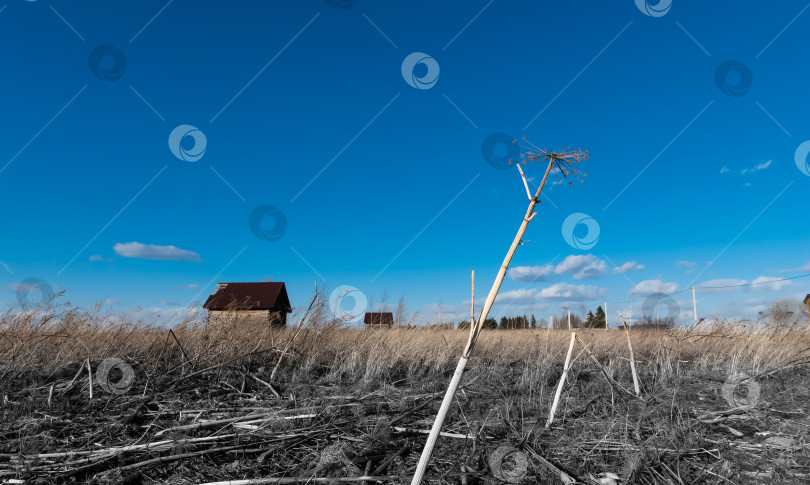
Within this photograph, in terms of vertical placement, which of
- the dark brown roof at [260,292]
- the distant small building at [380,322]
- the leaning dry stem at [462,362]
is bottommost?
the leaning dry stem at [462,362]

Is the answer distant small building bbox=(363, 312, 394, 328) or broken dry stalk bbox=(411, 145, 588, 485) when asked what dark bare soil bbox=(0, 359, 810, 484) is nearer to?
broken dry stalk bbox=(411, 145, 588, 485)

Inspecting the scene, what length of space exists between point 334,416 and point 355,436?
0.45 metres

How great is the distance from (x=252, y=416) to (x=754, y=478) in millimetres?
3703

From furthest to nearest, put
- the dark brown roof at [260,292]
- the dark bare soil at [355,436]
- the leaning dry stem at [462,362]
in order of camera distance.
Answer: the dark brown roof at [260,292] < the dark bare soil at [355,436] < the leaning dry stem at [462,362]

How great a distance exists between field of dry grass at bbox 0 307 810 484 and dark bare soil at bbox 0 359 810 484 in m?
0.02

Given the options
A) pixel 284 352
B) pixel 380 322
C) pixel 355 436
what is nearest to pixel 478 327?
pixel 355 436

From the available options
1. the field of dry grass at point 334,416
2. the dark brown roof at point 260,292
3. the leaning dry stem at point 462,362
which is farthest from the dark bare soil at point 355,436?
the dark brown roof at point 260,292

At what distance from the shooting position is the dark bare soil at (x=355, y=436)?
301cm

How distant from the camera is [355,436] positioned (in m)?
3.55

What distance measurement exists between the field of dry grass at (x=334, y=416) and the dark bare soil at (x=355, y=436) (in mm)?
16

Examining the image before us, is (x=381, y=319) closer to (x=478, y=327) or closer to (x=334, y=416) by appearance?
(x=334, y=416)

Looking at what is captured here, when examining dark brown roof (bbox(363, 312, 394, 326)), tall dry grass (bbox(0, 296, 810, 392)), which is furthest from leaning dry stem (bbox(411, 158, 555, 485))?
dark brown roof (bbox(363, 312, 394, 326))

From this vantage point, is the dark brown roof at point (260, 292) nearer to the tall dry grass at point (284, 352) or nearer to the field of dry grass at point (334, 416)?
the tall dry grass at point (284, 352)

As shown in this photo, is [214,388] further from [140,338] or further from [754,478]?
[754,478]
